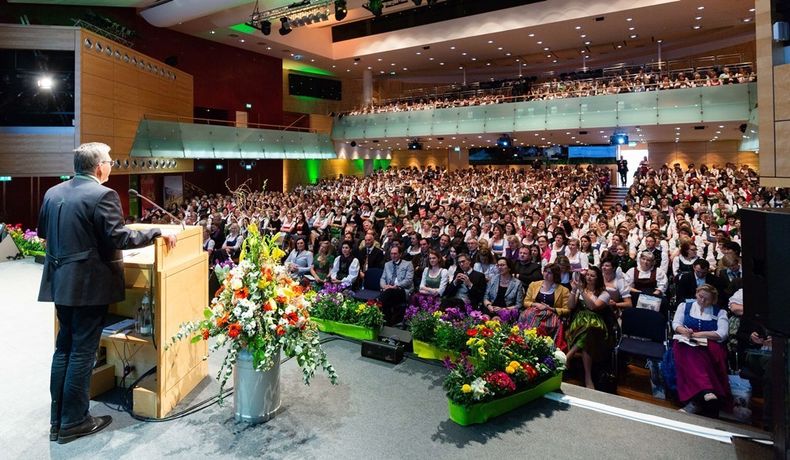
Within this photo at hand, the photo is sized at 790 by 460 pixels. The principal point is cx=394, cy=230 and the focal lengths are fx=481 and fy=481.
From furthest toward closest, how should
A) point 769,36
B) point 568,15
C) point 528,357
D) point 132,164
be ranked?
point 568,15
point 132,164
point 528,357
point 769,36

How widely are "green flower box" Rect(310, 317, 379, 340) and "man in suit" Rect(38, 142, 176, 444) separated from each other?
189 centimetres

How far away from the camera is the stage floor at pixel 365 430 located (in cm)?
250

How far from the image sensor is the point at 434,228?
26.1 feet

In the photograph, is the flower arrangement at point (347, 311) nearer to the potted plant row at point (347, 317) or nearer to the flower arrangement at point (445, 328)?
the potted plant row at point (347, 317)

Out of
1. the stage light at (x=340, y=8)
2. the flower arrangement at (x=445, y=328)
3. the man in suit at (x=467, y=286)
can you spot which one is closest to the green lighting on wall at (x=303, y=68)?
the stage light at (x=340, y=8)

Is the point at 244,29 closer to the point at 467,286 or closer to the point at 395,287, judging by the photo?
the point at 395,287

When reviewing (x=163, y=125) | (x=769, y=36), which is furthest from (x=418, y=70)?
(x=769, y=36)

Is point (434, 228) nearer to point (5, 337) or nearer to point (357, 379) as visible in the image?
point (357, 379)

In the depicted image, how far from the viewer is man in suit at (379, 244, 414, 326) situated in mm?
5508

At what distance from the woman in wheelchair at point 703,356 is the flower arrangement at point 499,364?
4.05 feet

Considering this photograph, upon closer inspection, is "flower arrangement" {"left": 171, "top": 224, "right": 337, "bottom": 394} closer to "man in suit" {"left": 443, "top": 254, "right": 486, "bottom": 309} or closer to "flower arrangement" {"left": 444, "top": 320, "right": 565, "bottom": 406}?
"flower arrangement" {"left": 444, "top": 320, "right": 565, "bottom": 406}

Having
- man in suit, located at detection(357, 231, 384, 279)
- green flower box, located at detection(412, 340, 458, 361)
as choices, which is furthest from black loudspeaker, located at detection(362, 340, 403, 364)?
man in suit, located at detection(357, 231, 384, 279)

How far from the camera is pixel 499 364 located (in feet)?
9.92

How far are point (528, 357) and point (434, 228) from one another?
490cm
